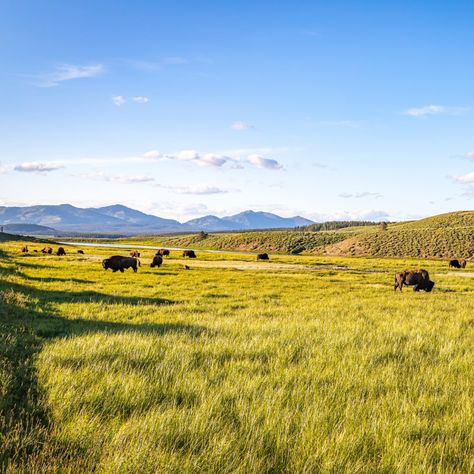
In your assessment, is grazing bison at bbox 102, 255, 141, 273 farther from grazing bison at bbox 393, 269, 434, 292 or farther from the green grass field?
the green grass field

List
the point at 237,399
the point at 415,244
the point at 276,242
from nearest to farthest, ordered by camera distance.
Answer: the point at 237,399, the point at 415,244, the point at 276,242

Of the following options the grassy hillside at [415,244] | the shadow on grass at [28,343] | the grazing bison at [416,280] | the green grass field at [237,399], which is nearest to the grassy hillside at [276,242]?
the grassy hillside at [415,244]

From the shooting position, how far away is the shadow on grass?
4082 mm

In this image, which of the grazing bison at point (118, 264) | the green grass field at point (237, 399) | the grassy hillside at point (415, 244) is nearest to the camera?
the green grass field at point (237, 399)

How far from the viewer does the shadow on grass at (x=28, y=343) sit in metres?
4.08

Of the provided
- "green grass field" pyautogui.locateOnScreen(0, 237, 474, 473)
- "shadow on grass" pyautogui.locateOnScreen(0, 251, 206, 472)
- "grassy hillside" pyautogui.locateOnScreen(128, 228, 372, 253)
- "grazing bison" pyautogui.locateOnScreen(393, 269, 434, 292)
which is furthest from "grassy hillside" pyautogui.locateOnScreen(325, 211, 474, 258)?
"green grass field" pyautogui.locateOnScreen(0, 237, 474, 473)

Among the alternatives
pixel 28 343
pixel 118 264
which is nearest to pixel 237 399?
pixel 28 343

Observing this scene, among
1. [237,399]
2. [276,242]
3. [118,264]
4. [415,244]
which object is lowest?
[118,264]

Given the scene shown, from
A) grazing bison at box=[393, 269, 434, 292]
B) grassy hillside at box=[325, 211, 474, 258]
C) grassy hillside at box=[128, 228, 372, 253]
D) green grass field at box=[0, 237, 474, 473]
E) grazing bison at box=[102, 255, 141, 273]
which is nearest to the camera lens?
green grass field at box=[0, 237, 474, 473]

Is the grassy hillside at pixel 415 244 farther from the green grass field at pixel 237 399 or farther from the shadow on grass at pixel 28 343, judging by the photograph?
the green grass field at pixel 237 399

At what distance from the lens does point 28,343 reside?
9.12m

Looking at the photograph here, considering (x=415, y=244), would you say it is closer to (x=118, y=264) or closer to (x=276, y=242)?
(x=276, y=242)

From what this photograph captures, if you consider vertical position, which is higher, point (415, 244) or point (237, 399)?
point (415, 244)

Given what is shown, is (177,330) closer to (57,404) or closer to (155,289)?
(57,404)
